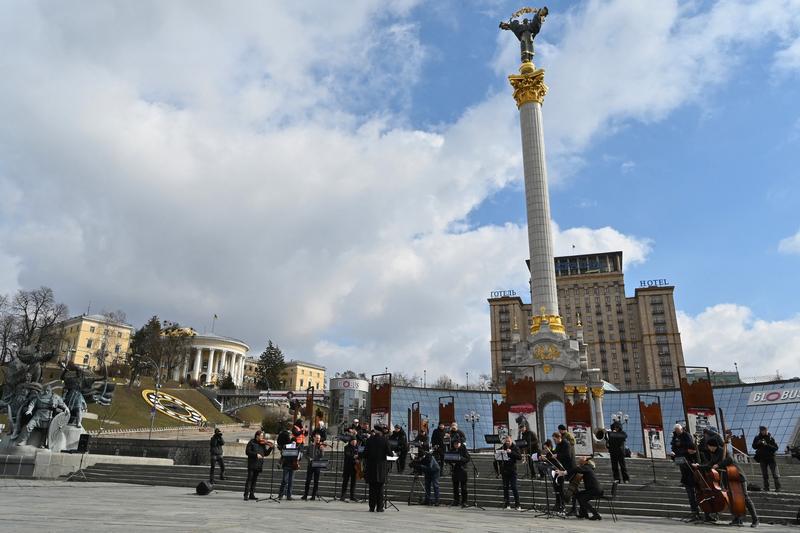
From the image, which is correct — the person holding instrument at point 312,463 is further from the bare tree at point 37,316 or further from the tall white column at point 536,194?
the bare tree at point 37,316

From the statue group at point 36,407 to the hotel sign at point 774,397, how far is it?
60.4 m

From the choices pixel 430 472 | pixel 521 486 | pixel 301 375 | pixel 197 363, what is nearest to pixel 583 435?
pixel 521 486

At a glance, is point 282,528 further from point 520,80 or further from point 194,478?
point 520,80

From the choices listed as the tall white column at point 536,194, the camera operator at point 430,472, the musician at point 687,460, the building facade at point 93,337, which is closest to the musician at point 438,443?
the camera operator at point 430,472

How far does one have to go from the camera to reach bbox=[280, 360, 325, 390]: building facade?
139250mm

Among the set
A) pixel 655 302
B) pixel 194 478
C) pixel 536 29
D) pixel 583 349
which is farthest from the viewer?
pixel 655 302

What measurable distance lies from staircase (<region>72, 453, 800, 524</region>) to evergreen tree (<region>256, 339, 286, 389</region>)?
7382 centimetres

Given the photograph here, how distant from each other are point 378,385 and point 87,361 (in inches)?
3803

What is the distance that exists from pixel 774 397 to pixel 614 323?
6057 cm

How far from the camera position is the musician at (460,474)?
13.4 m

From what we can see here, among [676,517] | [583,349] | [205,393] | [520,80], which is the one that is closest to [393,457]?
[676,517]

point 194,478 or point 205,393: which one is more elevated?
point 205,393

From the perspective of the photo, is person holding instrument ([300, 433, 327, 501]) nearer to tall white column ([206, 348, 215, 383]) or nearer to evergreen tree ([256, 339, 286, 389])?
evergreen tree ([256, 339, 286, 389])

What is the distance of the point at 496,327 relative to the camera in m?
120
